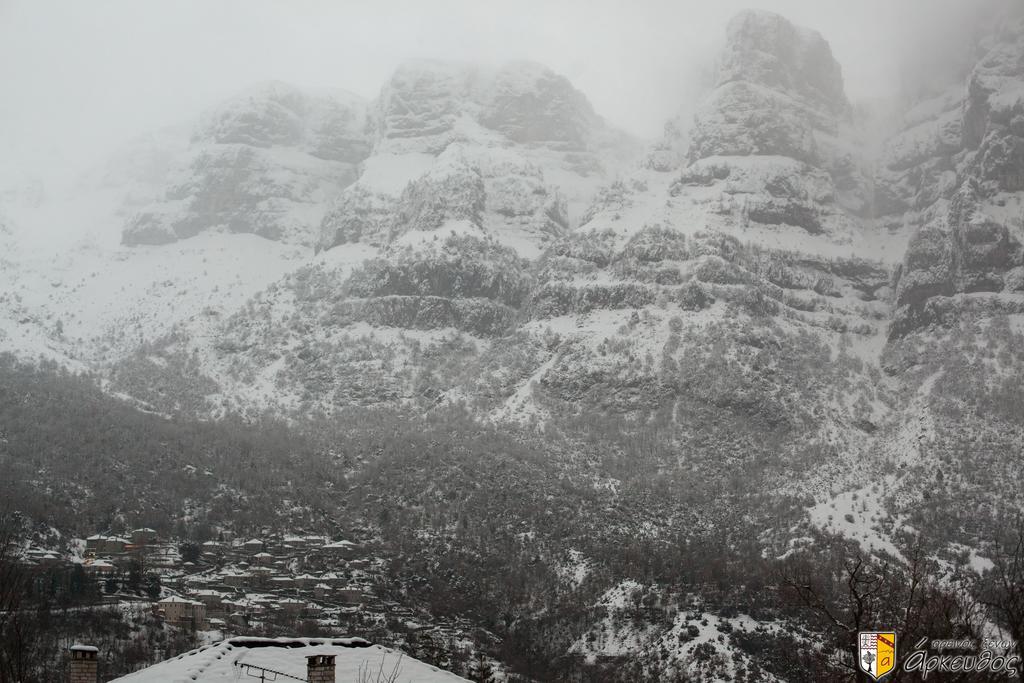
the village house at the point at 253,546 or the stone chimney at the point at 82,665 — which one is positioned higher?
the village house at the point at 253,546

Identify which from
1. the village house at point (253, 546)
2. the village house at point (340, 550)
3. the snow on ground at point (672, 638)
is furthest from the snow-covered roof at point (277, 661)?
the village house at point (253, 546)

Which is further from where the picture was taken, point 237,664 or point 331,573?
point 331,573

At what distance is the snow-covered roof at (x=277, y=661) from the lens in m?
44.9

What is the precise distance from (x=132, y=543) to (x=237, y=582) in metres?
17.6

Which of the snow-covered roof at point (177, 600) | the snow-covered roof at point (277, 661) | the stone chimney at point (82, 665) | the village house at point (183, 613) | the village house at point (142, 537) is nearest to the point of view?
the stone chimney at point (82, 665)

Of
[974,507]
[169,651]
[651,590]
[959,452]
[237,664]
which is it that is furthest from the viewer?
[959,452]

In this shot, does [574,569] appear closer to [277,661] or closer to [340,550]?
[340,550]

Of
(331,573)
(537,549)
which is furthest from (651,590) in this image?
(331,573)

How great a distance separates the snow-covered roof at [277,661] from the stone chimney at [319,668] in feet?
4.41

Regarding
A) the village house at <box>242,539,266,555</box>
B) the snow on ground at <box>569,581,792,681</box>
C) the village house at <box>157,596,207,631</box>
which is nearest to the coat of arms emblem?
the snow on ground at <box>569,581,792,681</box>

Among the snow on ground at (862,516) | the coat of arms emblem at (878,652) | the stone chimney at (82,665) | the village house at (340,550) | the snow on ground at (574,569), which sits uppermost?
the snow on ground at (862,516)

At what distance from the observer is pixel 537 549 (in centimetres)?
18012

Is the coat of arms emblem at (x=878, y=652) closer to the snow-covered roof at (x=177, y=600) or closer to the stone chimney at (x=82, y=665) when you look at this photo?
the stone chimney at (x=82, y=665)

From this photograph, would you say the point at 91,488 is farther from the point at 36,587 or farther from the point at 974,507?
the point at 974,507
